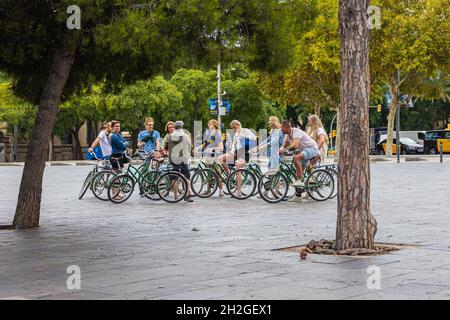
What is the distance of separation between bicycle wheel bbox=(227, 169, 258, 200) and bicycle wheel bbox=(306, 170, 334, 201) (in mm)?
1277

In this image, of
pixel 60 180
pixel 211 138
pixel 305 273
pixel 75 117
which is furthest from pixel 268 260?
pixel 75 117

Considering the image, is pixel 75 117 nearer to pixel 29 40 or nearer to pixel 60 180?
pixel 60 180

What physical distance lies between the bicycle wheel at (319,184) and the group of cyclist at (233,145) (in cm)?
27

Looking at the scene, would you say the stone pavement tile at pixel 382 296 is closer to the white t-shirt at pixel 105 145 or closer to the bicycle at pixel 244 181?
the bicycle at pixel 244 181

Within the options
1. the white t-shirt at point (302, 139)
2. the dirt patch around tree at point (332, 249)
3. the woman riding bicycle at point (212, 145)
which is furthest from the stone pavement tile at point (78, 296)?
the woman riding bicycle at point (212, 145)

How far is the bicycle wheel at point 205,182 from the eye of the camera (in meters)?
19.5

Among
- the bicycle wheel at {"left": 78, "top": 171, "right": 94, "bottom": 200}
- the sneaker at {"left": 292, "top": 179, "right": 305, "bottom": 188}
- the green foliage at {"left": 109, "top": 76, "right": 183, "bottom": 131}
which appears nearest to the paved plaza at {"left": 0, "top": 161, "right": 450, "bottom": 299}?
the sneaker at {"left": 292, "top": 179, "right": 305, "bottom": 188}

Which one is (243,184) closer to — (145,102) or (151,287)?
(151,287)

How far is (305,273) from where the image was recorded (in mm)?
8211

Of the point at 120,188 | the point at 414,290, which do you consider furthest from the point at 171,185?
the point at 414,290

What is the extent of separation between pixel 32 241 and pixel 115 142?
8.08 m
